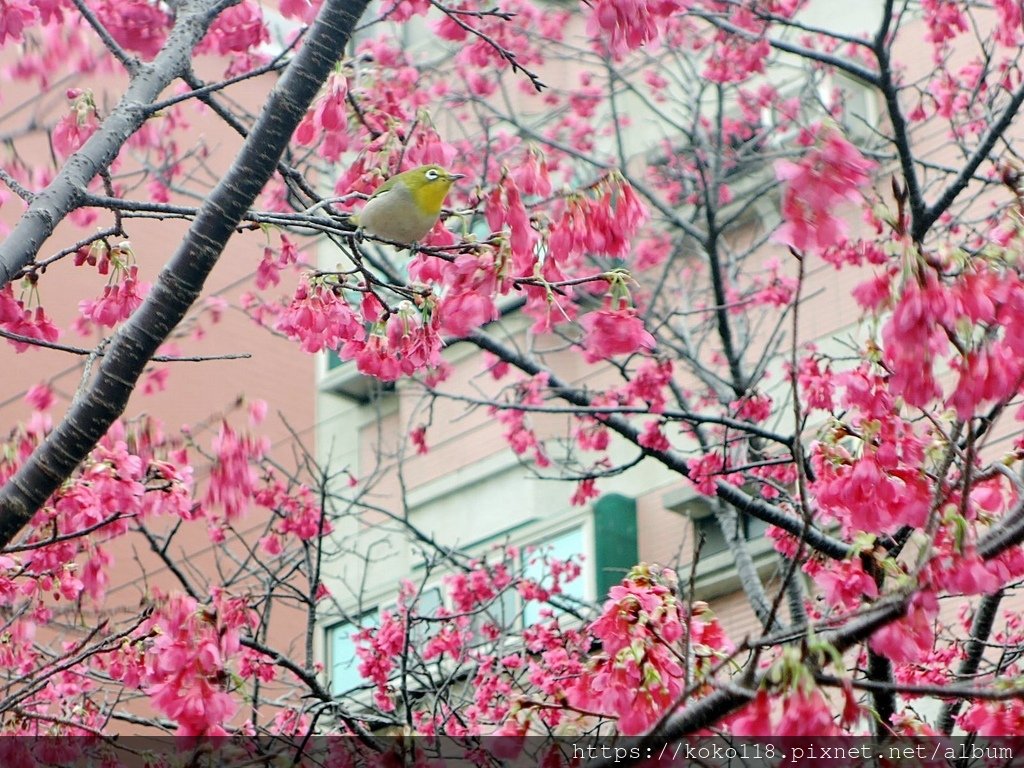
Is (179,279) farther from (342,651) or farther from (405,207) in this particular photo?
(342,651)

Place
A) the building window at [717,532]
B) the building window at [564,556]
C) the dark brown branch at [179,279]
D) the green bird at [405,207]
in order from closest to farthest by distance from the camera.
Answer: the dark brown branch at [179,279] → the green bird at [405,207] → the building window at [717,532] → the building window at [564,556]

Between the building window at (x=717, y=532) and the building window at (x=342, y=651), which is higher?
the building window at (x=717, y=532)

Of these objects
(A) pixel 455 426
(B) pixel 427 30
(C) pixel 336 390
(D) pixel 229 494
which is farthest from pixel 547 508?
(D) pixel 229 494

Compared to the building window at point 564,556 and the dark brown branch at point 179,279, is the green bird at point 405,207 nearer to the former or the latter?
the dark brown branch at point 179,279

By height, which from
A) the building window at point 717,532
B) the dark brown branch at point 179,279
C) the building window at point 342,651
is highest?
the building window at point 717,532

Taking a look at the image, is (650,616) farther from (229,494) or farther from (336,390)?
(336,390)

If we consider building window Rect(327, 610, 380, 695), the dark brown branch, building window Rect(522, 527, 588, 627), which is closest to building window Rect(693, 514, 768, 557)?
building window Rect(522, 527, 588, 627)

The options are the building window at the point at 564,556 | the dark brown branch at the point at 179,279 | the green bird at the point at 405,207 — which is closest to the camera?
the dark brown branch at the point at 179,279

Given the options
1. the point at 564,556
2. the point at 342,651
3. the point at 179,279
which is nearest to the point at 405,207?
the point at 179,279

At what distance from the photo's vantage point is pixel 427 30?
19.2 m

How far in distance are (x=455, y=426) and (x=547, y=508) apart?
2065mm

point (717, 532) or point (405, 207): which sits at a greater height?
point (717, 532)

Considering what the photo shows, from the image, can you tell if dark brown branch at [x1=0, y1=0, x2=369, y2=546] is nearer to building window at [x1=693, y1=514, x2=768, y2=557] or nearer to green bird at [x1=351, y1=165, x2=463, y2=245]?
green bird at [x1=351, y1=165, x2=463, y2=245]

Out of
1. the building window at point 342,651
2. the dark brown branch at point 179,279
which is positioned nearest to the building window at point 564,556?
the building window at point 342,651
